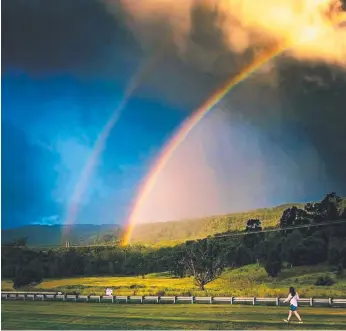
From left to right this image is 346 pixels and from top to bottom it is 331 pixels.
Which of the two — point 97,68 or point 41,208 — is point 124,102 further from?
point 41,208

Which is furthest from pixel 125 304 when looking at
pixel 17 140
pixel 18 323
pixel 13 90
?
pixel 13 90

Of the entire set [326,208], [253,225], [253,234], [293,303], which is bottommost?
[293,303]

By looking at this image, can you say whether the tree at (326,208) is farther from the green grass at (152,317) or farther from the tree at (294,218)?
the green grass at (152,317)

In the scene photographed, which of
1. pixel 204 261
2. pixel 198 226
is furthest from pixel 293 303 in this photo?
pixel 198 226

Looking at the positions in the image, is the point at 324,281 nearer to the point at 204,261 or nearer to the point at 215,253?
the point at 215,253

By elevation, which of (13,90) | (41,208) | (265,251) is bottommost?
(265,251)

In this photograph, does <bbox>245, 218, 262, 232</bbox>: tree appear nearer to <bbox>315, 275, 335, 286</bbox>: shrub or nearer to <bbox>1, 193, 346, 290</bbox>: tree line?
<bbox>1, 193, 346, 290</bbox>: tree line
